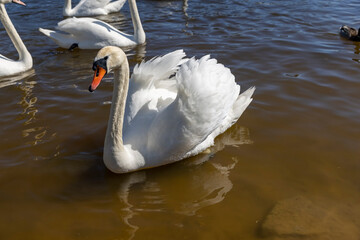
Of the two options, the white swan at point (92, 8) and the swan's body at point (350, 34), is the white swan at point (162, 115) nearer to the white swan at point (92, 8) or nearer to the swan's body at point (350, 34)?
the swan's body at point (350, 34)

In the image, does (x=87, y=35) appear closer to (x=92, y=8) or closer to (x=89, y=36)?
(x=89, y=36)

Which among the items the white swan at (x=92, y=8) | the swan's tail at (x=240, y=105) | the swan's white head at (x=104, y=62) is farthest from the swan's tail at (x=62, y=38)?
the swan's white head at (x=104, y=62)

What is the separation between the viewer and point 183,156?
473cm

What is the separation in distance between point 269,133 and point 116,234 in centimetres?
263

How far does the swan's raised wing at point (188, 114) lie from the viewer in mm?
4277

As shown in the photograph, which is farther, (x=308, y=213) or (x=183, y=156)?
(x=183, y=156)

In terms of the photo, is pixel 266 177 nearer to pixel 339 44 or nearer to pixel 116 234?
pixel 116 234

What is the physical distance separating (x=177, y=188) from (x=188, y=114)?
0.86 m

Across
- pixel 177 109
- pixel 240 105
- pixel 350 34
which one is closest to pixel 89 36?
pixel 240 105

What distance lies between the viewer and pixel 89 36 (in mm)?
9109

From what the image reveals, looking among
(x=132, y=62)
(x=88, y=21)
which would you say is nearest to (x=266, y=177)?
(x=132, y=62)

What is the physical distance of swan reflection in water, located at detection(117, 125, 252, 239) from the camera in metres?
4.17

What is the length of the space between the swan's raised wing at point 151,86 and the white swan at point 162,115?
0.01m

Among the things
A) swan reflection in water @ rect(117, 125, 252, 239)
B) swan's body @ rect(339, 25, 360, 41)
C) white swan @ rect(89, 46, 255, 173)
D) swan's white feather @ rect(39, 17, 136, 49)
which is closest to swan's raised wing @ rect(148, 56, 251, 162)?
white swan @ rect(89, 46, 255, 173)
